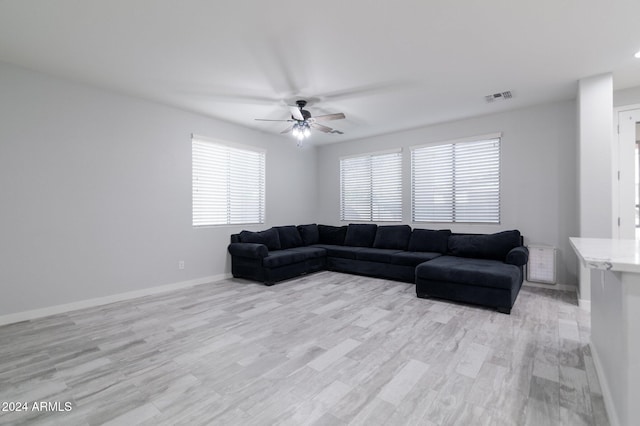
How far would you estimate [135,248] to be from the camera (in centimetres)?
424

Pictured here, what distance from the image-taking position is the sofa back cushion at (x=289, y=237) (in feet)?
19.8

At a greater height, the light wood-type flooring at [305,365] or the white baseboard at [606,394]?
the white baseboard at [606,394]

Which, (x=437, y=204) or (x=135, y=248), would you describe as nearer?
(x=135, y=248)

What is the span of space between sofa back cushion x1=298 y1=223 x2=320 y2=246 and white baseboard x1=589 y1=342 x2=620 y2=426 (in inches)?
195

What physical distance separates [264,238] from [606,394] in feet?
15.9

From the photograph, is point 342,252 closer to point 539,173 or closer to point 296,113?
point 296,113

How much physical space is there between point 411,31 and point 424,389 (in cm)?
302

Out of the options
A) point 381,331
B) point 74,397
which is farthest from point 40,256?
point 381,331

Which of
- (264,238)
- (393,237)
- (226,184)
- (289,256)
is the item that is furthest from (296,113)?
(393,237)

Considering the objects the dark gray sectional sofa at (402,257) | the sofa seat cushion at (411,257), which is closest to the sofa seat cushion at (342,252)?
the dark gray sectional sofa at (402,257)

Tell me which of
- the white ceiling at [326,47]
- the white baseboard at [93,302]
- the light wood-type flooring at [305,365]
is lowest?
the light wood-type flooring at [305,365]

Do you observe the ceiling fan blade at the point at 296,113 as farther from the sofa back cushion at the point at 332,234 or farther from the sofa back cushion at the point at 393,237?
the sofa back cushion at the point at 332,234

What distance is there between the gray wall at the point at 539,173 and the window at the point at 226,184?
13.1 feet

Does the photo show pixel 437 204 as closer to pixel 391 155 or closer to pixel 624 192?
pixel 391 155
